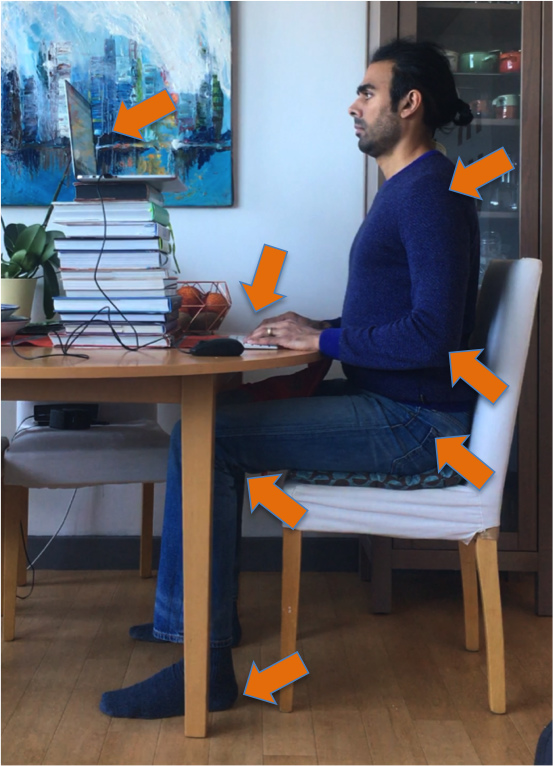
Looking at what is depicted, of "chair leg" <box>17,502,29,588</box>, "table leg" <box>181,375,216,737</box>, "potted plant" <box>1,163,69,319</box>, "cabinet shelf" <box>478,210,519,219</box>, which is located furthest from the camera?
"chair leg" <box>17,502,29,588</box>

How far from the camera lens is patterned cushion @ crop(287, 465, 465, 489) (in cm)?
165

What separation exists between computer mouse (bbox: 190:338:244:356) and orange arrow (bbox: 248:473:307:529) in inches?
11.4

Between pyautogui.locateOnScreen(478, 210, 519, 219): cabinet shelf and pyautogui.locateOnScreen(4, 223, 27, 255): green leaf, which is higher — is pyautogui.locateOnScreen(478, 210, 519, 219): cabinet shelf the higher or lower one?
the higher one

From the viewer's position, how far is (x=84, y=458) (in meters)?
1.90

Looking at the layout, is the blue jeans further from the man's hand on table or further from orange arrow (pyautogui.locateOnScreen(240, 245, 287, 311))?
orange arrow (pyautogui.locateOnScreen(240, 245, 287, 311))

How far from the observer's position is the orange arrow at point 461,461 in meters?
1.66

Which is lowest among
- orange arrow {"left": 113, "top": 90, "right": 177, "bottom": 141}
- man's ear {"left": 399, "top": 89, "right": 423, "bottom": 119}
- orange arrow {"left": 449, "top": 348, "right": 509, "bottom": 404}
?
orange arrow {"left": 449, "top": 348, "right": 509, "bottom": 404}

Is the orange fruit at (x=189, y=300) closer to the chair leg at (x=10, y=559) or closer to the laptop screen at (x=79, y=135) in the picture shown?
the laptop screen at (x=79, y=135)

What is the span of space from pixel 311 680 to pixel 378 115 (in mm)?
1269

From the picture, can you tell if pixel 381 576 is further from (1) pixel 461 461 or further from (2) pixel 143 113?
(2) pixel 143 113

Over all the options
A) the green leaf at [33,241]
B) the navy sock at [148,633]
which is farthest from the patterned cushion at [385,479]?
the green leaf at [33,241]

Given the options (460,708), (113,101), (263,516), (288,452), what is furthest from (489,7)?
(460,708)

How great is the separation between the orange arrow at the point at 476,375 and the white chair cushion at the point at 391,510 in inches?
8.1

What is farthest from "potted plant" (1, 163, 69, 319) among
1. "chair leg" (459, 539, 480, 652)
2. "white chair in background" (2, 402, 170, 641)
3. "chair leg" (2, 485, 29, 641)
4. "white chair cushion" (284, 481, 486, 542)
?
"chair leg" (459, 539, 480, 652)
